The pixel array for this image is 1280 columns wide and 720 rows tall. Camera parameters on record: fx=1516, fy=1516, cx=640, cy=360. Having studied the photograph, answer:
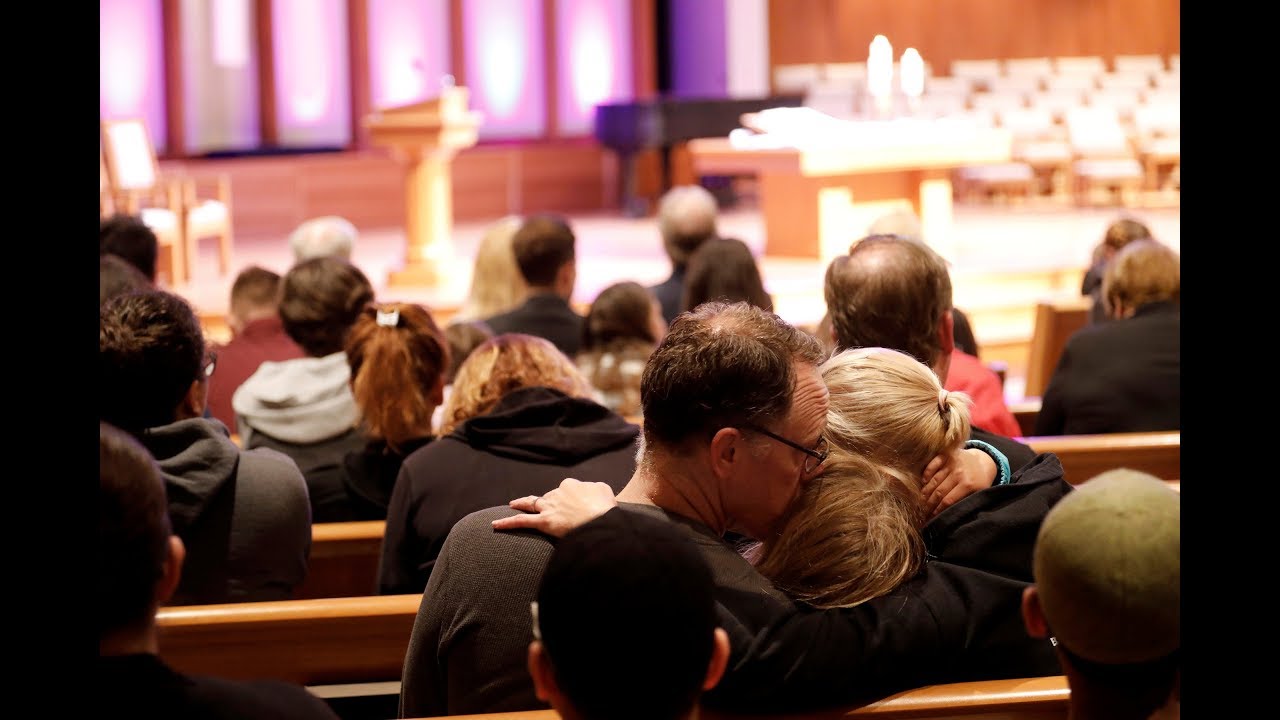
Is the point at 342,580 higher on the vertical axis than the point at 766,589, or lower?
lower

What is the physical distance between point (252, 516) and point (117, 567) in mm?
1278

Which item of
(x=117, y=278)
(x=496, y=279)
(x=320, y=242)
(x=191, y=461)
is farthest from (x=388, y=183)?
(x=191, y=461)

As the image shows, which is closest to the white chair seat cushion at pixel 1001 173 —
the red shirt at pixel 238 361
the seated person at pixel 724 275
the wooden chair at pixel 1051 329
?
the wooden chair at pixel 1051 329

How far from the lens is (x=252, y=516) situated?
266 centimetres

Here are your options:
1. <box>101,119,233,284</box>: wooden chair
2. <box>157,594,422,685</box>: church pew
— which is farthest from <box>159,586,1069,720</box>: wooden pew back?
<box>101,119,233,284</box>: wooden chair

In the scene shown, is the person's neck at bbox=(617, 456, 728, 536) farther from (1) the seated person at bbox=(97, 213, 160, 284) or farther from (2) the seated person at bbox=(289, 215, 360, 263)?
(2) the seated person at bbox=(289, 215, 360, 263)

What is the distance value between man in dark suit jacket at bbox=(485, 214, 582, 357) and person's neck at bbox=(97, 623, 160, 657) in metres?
3.48

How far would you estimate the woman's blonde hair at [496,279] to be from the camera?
5.36 metres

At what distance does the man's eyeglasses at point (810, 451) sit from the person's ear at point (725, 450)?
22 mm

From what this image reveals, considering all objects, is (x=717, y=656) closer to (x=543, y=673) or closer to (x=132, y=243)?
(x=543, y=673)

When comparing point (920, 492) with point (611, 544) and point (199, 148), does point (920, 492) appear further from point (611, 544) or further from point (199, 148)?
point (199, 148)

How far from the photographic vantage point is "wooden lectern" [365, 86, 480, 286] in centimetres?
846

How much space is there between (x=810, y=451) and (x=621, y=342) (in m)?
2.36
